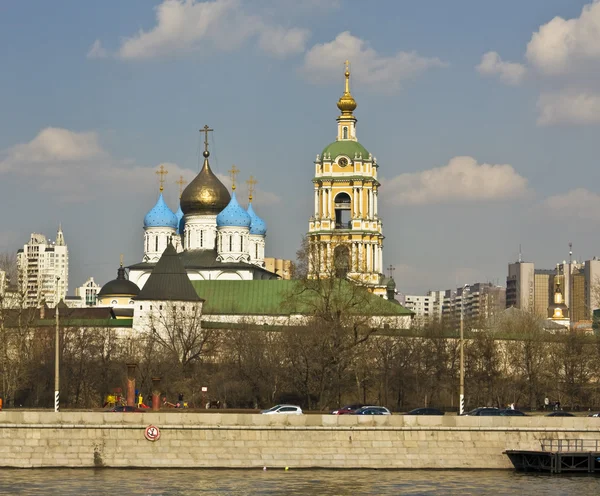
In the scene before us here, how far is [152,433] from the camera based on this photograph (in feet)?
202

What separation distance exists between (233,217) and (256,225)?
386 inches

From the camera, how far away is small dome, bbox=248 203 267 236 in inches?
5935

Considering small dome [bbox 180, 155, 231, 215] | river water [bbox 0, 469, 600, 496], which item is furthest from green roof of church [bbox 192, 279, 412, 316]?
river water [bbox 0, 469, 600, 496]

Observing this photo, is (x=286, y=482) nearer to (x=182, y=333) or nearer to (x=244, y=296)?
(x=182, y=333)

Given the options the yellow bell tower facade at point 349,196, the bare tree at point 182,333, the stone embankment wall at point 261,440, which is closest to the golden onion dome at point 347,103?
the yellow bell tower facade at point 349,196

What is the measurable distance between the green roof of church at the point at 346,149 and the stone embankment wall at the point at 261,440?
93438mm

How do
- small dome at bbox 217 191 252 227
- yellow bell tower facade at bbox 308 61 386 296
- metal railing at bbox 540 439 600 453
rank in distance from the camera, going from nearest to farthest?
metal railing at bbox 540 439 600 453 → small dome at bbox 217 191 252 227 → yellow bell tower facade at bbox 308 61 386 296

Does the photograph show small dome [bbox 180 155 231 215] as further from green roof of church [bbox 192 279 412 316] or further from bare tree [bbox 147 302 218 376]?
bare tree [bbox 147 302 218 376]

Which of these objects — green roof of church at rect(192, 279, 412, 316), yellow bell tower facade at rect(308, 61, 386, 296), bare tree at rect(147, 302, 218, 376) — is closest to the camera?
bare tree at rect(147, 302, 218, 376)

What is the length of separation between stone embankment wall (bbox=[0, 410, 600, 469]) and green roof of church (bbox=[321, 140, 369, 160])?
93438 millimetres

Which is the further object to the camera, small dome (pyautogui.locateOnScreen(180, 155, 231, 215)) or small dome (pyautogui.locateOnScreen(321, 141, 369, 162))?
small dome (pyautogui.locateOnScreen(321, 141, 369, 162))

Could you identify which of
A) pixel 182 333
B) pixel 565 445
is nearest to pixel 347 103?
pixel 182 333

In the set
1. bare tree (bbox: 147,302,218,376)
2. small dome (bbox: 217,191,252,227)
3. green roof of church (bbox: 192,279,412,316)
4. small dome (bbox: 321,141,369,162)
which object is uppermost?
small dome (bbox: 321,141,369,162)

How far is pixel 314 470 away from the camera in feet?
204
